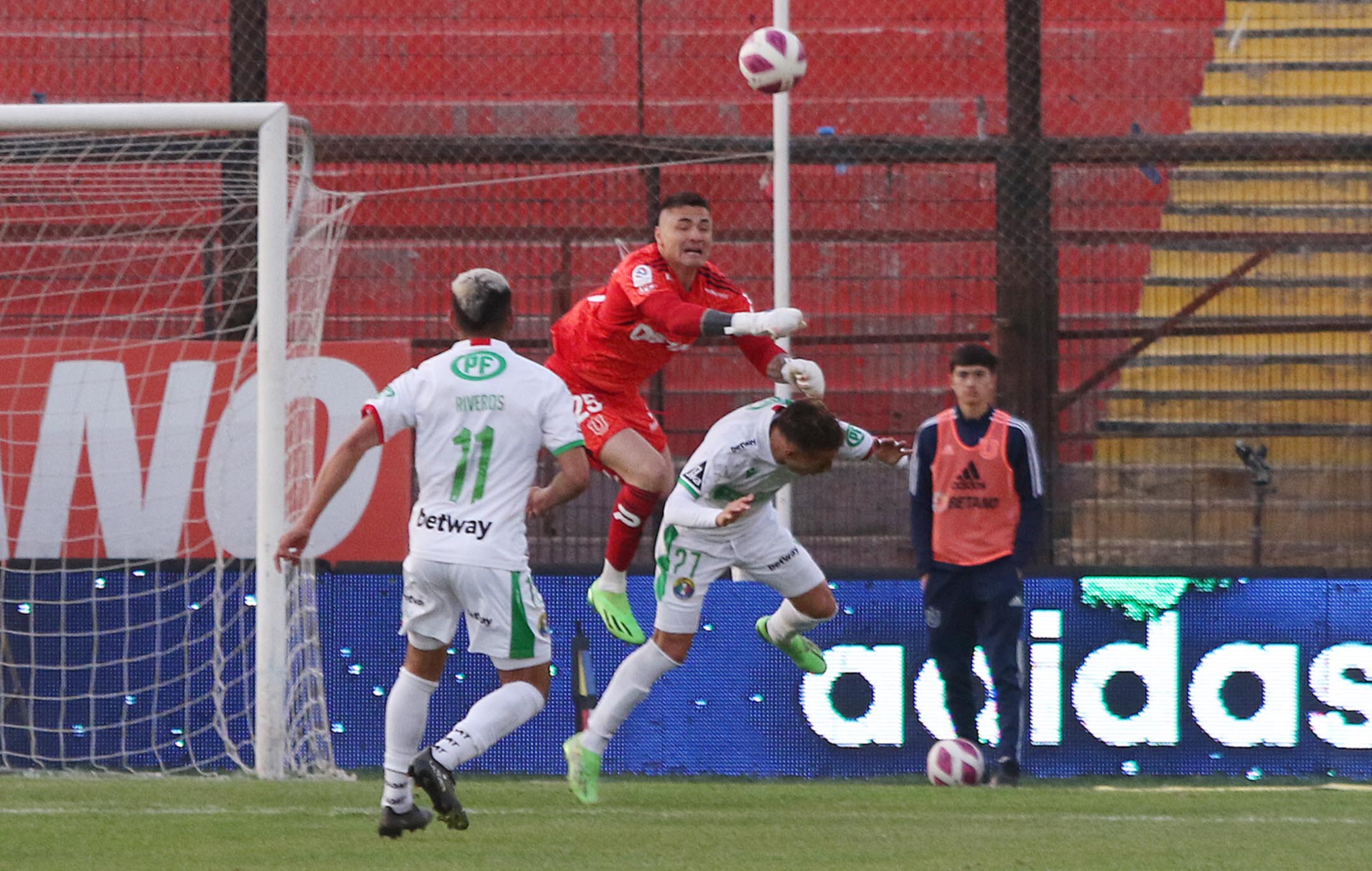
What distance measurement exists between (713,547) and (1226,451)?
4.45 metres

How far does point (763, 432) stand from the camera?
720cm

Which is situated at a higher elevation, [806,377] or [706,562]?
[806,377]

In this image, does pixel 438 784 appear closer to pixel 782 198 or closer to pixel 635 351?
pixel 635 351

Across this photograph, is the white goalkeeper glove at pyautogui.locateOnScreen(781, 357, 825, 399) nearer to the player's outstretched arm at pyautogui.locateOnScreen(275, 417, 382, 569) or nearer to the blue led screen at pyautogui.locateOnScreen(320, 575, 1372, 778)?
the player's outstretched arm at pyautogui.locateOnScreen(275, 417, 382, 569)

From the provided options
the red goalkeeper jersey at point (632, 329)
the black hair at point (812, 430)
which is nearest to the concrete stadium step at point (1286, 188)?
the red goalkeeper jersey at point (632, 329)

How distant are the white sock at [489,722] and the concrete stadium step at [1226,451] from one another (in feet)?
18.3

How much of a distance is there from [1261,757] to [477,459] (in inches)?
193

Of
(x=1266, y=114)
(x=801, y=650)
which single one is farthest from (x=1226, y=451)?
(x=1266, y=114)

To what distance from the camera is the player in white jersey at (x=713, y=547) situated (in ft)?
23.5

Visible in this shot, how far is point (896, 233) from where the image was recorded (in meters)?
10.5

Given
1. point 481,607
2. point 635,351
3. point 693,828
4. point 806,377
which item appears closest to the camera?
point 481,607

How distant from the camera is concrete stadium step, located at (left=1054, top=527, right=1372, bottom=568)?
34.1 ft

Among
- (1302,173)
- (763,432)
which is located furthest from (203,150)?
(1302,173)

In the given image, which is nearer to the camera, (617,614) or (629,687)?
(629,687)
